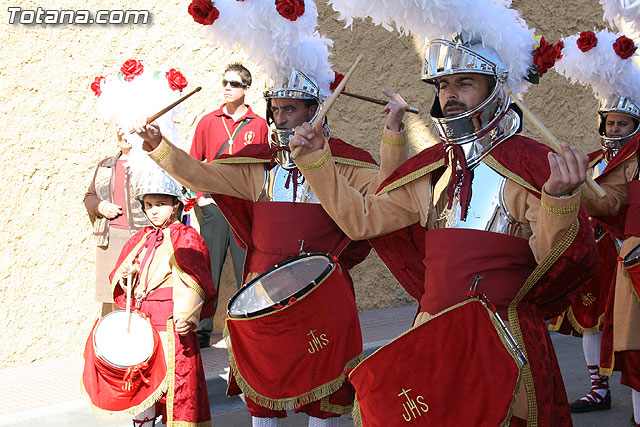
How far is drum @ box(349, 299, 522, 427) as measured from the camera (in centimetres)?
265

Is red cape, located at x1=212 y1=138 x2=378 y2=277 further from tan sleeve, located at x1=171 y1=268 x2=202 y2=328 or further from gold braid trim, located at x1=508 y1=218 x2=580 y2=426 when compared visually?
gold braid trim, located at x1=508 y1=218 x2=580 y2=426

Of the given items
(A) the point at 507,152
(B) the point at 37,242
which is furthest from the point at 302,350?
(B) the point at 37,242

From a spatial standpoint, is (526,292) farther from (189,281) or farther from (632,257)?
(189,281)

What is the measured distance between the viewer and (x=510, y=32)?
3223 mm

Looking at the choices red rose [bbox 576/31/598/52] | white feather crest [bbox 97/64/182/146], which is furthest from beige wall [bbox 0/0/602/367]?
red rose [bbox 576/31/598/52]

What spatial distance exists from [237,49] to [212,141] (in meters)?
2.47

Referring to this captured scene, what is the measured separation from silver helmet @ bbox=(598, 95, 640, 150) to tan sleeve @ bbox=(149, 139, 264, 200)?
2860mm

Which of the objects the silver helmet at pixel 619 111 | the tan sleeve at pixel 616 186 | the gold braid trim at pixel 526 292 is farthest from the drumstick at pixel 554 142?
the silver helmet at pixel 619 111

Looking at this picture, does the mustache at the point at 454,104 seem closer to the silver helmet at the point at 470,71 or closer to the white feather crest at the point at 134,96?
the silver helmet at the point at 470,71

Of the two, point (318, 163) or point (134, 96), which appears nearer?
point (318, 163)

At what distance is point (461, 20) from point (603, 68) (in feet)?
9.61

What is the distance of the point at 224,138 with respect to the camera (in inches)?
266

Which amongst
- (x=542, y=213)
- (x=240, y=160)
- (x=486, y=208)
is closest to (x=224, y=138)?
(x=240, y=160)

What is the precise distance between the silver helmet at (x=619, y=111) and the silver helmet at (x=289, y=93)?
2.57 meters
